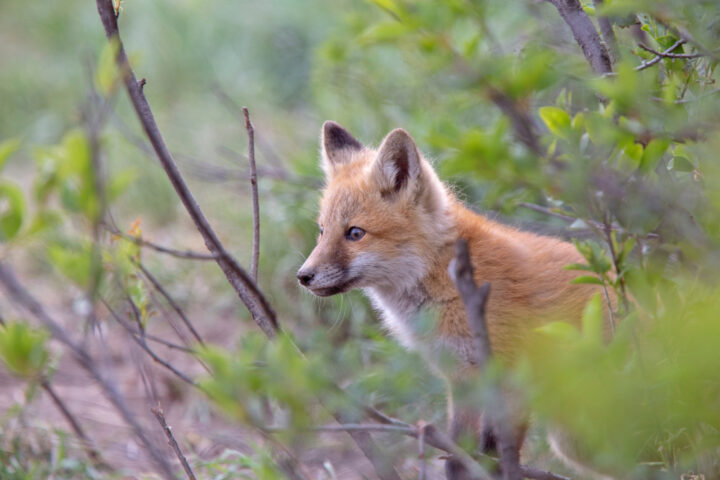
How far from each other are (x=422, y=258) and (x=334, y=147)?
1.09 m

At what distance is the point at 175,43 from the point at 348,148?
6.46m

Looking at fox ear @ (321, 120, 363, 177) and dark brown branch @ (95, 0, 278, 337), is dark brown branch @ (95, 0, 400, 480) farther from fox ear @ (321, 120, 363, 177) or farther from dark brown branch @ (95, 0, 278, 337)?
fox ear @ (321, 120, 363, 177)

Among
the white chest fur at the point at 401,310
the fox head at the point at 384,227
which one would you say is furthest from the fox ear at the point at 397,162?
the white chest fur at the point at 401,310

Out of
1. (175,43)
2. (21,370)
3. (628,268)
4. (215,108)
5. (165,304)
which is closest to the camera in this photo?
(21,370)

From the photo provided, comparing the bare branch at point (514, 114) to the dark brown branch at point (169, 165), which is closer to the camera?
the bare branch at point (514, 114)

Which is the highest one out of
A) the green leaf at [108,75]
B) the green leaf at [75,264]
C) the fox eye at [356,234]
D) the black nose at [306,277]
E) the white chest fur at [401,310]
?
the green leaf at [108,75]

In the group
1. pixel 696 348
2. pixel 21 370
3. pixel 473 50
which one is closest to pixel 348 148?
pixel 473 50

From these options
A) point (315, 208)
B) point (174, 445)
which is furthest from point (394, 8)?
point (315, 208)

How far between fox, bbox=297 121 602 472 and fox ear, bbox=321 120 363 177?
321 millimetres

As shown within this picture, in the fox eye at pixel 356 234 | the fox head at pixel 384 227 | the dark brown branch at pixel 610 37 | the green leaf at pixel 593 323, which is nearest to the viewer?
the green leaf at pixel 593 323

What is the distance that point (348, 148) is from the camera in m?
4.27

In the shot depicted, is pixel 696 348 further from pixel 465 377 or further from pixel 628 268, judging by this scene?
pixel 465 377

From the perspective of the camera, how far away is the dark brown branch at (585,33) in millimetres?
2201

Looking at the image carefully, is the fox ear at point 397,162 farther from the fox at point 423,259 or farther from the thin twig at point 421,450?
the thin twig at point 421,450
